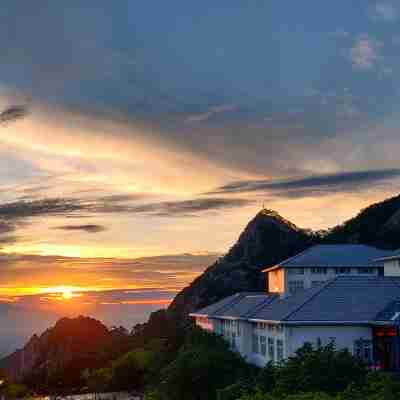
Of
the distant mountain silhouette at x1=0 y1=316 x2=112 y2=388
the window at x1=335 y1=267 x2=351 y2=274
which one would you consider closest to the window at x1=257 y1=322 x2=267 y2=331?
the window at x1=335 y1=267 x2=351 y2=274

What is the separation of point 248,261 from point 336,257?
30.8 metres

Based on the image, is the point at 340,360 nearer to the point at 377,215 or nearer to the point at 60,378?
the point at 60,378

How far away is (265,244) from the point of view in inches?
3319

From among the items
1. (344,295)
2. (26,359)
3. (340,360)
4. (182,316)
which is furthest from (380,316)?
(26,359)

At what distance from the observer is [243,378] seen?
95.1ft

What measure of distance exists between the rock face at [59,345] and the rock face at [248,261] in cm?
896

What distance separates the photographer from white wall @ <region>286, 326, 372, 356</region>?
87.9 feet

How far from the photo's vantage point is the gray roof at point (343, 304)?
2681 cm

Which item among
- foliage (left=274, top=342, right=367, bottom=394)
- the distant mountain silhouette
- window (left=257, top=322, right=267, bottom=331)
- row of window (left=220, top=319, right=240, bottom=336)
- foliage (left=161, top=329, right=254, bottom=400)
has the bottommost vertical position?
the distant mountain silhouette

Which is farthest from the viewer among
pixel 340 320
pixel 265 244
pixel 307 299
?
pixel 265 244

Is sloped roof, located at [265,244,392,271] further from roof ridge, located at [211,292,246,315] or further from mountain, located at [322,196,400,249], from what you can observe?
mountain, located at [322,196,400,249]

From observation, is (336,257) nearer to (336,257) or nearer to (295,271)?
(336,257)

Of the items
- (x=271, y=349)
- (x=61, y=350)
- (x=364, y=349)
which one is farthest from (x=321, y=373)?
Answer: (x=61, y=350)

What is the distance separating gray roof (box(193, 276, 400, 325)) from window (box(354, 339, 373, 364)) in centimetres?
86
